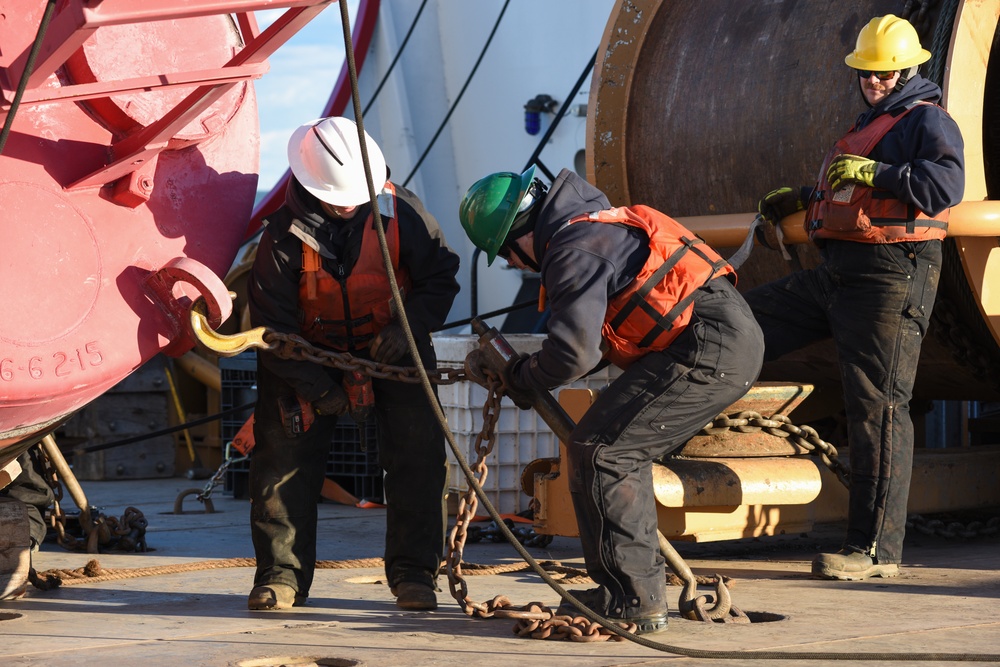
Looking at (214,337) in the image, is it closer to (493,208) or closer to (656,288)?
(493,208)

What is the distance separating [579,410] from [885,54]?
1565 millimetres

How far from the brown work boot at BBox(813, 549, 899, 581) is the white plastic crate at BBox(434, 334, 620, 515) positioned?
5.22ft

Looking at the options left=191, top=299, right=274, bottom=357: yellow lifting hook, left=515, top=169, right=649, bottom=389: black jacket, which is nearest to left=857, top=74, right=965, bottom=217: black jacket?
left=515, top=169, right=649, bottom=389: black jacket

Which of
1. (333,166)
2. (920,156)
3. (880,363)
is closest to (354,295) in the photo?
(333,166)

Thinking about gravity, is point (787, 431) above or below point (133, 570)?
above

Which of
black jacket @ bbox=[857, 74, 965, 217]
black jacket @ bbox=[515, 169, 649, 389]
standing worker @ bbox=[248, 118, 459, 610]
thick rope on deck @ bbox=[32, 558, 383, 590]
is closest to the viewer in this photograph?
black jacket @ bbox=[515, 169, 649, 389]

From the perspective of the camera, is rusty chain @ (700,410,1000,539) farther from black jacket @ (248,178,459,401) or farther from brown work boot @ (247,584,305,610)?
brown work boot @ (247,584,305,610)

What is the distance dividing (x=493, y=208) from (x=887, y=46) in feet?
5.16

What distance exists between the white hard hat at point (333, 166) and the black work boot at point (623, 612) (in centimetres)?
135

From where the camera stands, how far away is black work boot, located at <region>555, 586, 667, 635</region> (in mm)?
3721

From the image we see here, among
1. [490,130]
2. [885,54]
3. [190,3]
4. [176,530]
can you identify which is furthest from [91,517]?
[490,130]

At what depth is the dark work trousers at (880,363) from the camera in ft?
14.8

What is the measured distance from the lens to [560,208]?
12.6 ft

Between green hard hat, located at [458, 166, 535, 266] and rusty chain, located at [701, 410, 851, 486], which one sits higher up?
green hard hat, located at [458, 166, 535, 266]
